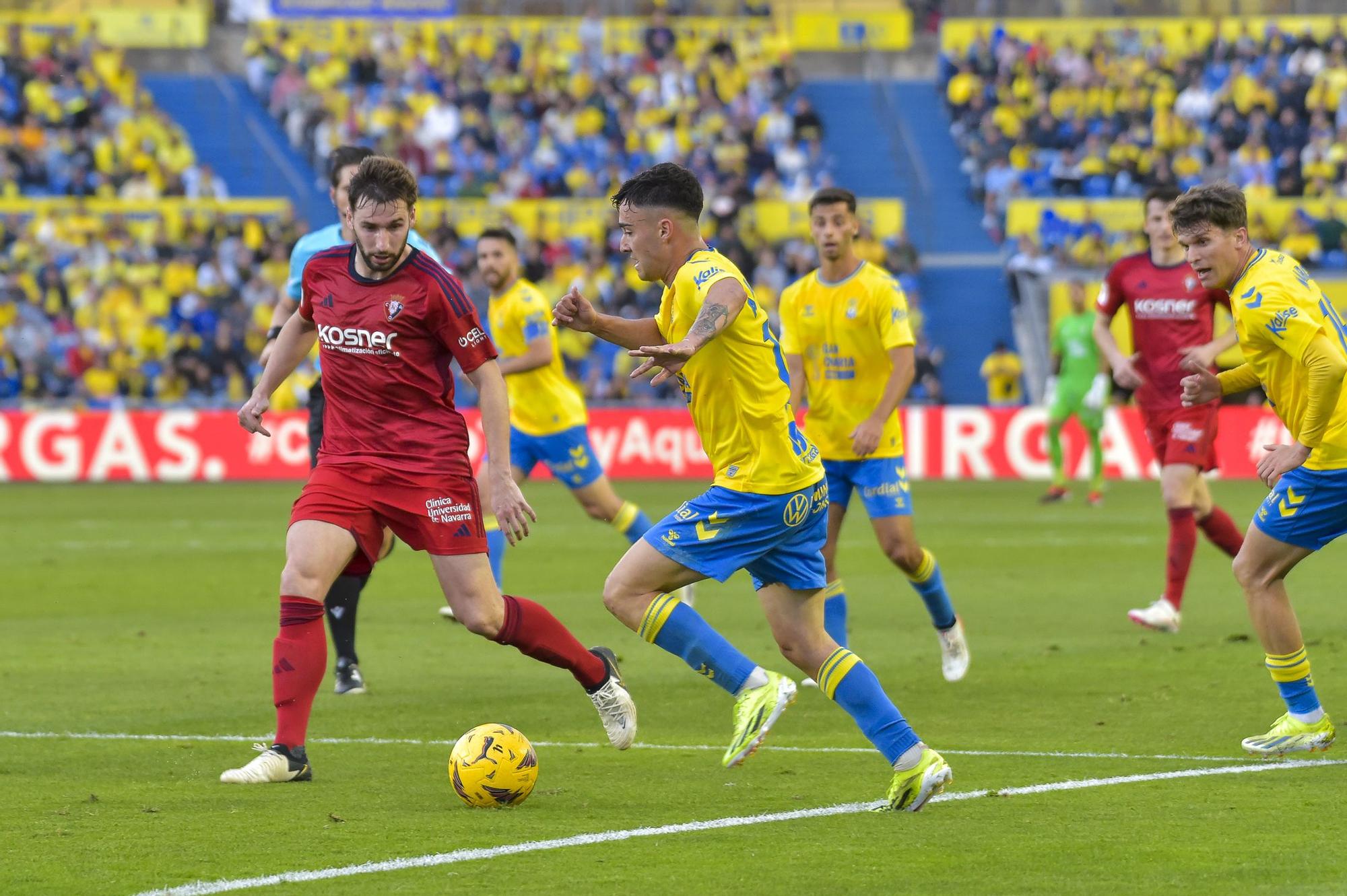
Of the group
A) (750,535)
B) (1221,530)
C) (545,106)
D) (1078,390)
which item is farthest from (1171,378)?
(545,106)

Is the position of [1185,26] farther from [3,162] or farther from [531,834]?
[531,834]

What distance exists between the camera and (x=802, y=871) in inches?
221

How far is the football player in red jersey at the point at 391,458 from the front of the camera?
7172mm

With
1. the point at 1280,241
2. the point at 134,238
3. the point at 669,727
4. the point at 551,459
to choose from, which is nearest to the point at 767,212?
the point at 1280,241

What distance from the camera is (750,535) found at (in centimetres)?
673

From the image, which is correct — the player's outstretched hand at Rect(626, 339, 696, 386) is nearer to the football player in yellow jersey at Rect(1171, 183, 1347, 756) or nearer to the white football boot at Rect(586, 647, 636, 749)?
the white football boot at Rect(586, 647, 636, 749)

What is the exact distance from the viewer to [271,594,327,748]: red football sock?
7.12 metres

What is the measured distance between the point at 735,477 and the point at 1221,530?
635cm

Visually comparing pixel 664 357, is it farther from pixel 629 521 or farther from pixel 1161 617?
pixel 629 521

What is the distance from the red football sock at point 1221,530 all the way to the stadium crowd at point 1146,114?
23039 millimetres

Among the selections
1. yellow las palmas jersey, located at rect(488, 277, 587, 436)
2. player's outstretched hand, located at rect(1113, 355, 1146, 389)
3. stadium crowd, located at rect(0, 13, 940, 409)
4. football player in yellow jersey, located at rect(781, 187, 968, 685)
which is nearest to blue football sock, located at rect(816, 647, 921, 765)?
football player in yellow jersey, located at rect(781, 187, 968, 685)

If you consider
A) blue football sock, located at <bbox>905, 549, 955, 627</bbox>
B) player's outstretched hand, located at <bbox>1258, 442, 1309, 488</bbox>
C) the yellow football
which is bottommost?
blue football sock, located at <bbox>905, 549, 955, 627</bbox>

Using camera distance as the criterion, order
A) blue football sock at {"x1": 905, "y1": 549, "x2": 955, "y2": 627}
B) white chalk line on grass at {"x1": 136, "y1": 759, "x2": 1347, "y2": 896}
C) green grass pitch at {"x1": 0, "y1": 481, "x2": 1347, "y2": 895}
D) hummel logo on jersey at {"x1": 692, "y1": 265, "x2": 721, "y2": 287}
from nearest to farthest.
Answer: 1. white chalk line on grass at {"x1": 136, "y1": 759, "x2": 1347, "y2": 896}
2. green grass pitch at {"x1": 0, "y1": 481, "x2": 1347, "y2": 895}
3. hummel logo on jersey at {"x1": 692, "y1": 265, "x2": 721, "y2": 287}
4. blue football sock at {"x1": 905, "y1": 549, "x2": 955, "y2": 627}

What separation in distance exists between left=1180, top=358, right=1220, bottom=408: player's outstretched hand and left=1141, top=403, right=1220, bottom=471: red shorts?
388 cm
